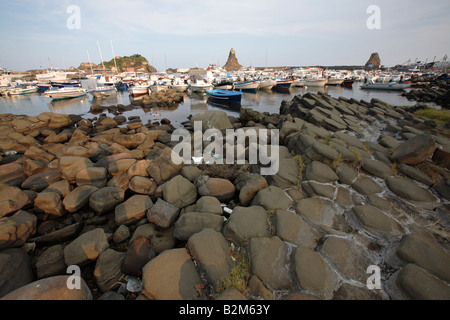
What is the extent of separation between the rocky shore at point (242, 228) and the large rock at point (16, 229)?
0.08ft

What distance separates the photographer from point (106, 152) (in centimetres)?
771

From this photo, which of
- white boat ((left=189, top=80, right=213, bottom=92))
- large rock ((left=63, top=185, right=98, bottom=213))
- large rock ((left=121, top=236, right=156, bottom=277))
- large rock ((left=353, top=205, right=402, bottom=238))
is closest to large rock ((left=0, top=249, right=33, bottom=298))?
large rock ((left=63, top=185, right=98, bottom=213))

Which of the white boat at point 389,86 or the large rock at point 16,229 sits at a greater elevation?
the white boat at point 389,86

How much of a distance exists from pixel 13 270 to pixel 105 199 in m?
1.87

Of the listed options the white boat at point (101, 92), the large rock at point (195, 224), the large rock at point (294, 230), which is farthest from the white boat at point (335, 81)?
the large rock at point (195, 224)

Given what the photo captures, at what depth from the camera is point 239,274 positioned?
104 inches

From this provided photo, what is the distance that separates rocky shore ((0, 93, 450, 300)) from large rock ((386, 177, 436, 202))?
3cm

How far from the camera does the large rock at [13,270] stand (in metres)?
2.96

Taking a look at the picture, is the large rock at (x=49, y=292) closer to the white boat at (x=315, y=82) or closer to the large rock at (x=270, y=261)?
the large rock at (x=270, y=261)

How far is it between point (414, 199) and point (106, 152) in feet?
31.6

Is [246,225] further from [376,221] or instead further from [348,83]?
[348,83]
